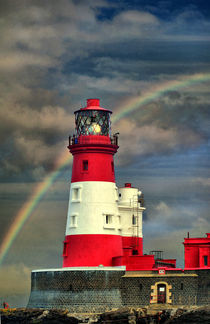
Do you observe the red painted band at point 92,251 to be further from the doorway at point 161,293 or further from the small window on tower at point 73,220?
the doorway at point 161,293

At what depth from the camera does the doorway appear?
75562 mm

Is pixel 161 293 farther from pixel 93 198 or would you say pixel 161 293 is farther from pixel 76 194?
pixel 76 194

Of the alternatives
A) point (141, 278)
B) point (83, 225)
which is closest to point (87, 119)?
point (83, 225)

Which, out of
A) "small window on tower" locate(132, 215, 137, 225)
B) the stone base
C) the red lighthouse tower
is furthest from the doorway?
"small window on tower" locate(132, 215, 137, 225)

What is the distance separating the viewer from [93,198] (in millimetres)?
79938

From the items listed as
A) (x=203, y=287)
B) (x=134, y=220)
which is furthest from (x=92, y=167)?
(x=203, y=287)

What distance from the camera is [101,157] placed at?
8062 cm

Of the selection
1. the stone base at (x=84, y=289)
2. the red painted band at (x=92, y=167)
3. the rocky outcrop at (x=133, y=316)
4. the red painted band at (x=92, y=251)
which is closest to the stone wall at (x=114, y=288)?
the stone base at (x=84, y=289)

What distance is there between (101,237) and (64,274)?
432 centimetres

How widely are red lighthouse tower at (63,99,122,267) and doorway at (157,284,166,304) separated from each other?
4.22m

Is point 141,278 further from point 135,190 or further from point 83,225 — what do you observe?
point 135,190

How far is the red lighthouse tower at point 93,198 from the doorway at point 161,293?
422 centimetres

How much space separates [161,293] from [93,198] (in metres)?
9.53

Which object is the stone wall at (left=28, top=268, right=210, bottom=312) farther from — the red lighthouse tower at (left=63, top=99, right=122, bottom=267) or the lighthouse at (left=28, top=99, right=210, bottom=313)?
the red lighthouse tower at (left=63, top=99, right=122, bottom=267)
